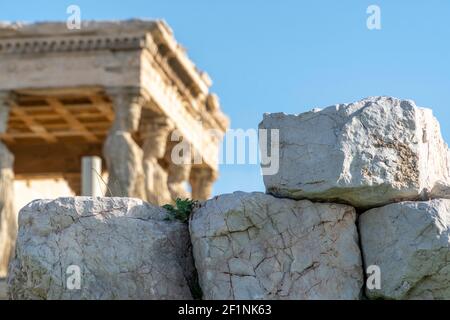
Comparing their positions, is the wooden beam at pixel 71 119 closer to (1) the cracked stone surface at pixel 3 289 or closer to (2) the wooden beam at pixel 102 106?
(2) the wooden beam at pixel 102 106

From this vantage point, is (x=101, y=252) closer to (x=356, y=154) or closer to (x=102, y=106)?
(x=356, y=154)

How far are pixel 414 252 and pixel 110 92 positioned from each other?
14430 millimetres

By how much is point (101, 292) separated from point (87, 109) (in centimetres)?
1642

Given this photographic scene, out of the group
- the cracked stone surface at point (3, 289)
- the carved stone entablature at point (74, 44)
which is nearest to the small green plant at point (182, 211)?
the cracked stone surface at point (3, 289)

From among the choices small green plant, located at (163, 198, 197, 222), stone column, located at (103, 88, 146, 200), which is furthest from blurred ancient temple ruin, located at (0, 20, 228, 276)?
small green plant, located at (163, 198, 197, 222)

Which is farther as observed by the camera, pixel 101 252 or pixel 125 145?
pixel 125 145

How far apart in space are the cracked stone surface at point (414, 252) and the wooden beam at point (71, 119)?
15.8 m

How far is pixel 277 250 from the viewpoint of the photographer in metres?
5.85

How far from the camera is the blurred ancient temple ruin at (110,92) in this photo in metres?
19.4

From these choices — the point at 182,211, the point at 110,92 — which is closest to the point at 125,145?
the point at 110,92

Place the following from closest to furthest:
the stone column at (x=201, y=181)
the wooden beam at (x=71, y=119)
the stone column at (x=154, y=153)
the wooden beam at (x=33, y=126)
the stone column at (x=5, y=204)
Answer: the stone column at (x=5, y=204) → the stone column at (x=154, y=153) → the wooden beam at (x=71, y=119) → the wooden beam at (x=33, y=126) → the stone column at (x=201, y=181)

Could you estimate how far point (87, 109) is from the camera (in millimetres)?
22109

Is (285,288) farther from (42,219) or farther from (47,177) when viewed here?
(47,177)

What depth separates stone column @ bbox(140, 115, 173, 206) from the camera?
20.2 metres
